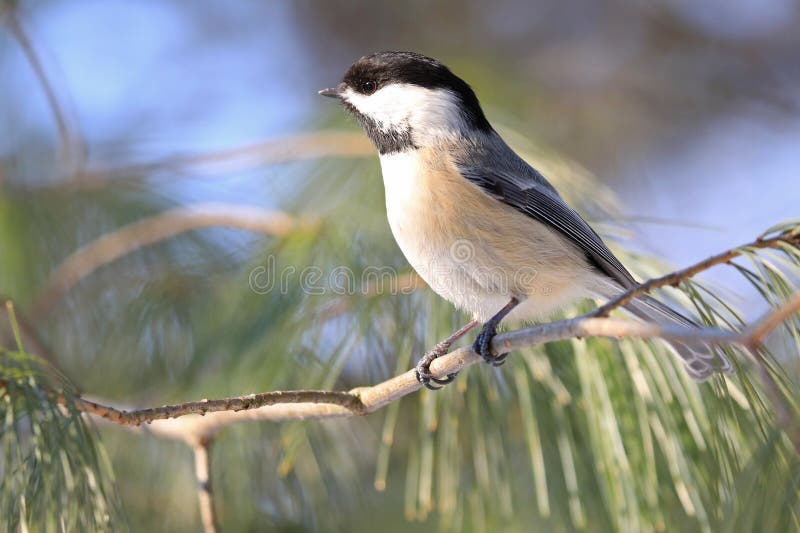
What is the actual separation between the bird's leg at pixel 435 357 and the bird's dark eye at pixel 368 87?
1.56 ft

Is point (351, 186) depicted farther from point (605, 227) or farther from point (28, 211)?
point (28, 211)

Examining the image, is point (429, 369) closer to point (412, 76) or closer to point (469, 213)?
point (469, 213)

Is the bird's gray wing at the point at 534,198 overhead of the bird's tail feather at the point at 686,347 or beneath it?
overhead

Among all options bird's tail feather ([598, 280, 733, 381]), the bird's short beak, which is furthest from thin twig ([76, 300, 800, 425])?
the bird's short beak

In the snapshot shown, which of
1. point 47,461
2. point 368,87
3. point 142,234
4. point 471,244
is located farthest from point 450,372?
point 142,234

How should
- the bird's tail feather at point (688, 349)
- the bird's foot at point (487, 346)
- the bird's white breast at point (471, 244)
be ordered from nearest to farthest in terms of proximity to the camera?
the bird's tail feather at point (688, 349)
the bird's foot at point (487, 346)
the bird's white breast at point (471, 244)

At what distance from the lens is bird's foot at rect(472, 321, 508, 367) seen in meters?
1.09

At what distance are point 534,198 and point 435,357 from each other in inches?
14.1

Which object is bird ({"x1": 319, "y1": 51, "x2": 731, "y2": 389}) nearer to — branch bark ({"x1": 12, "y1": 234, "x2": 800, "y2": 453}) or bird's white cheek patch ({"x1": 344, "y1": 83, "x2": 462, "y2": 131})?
bird's white cheek patch ({"x1": 344, "y1": 83, "x2": 462, "y2": 131})

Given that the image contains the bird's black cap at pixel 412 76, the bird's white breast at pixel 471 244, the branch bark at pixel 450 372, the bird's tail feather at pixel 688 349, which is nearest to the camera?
the branch bark at pixel 450 372

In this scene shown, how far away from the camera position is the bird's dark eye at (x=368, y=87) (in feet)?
4.83

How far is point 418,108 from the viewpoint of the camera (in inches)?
56.2

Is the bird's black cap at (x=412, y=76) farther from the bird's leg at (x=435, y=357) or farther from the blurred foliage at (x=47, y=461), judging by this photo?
the blurred foliage at (x=47, y=461)

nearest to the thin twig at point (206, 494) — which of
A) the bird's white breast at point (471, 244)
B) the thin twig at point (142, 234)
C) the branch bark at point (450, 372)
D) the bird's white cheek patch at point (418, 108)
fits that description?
the branch bark at point (450, 372)
